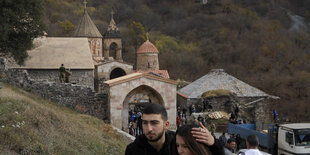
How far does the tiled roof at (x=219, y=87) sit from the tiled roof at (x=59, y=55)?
926cm

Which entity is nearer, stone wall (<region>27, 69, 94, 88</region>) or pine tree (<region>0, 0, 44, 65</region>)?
pine tree (<region>0, 0, 44, 65</region>)

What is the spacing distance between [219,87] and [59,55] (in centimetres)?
1359

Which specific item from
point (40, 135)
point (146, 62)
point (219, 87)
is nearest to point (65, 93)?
point (40, 135)

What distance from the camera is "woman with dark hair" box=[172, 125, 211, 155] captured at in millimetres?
2406

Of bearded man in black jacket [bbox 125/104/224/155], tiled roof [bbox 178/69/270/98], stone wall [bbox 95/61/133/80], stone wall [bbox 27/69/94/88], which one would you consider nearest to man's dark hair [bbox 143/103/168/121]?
bearded man in black jacket [bbox 125/104/224/155]

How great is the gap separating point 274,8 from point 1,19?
221ft

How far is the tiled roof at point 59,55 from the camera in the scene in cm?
1642

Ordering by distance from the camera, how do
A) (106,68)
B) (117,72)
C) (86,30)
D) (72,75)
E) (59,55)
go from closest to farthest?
1. (72,75)
2. (59,55)
3. (106,68)
4. (117,72)
5. (86,30)

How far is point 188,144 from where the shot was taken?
2.44 meters

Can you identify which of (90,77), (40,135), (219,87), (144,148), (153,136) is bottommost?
(219,87)

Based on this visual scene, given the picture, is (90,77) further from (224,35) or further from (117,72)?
(224,35)

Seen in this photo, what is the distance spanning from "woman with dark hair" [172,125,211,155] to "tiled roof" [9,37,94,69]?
14.3 m

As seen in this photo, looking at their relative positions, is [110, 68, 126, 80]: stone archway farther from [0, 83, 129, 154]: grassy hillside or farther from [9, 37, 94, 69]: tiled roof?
[0, 83, 129, 154]: grassy hillside

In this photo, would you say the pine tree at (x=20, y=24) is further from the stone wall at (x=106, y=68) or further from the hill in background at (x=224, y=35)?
the hill in background at (x=224, y=35)
